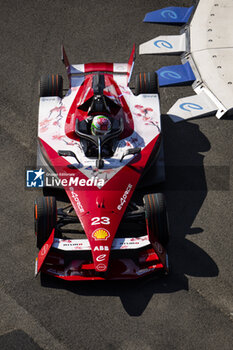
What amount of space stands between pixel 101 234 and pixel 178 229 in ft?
6.34

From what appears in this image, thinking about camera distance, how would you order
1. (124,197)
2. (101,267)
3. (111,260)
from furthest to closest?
(124,197), (111,260), (101,267)

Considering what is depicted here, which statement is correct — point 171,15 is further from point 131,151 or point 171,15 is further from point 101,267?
point 101,267

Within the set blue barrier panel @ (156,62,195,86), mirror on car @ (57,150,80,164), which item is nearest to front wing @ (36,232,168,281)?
mirror on car @ (57,150,80,164)

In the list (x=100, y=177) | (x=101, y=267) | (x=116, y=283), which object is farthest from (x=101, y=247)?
(x=100, y=177)

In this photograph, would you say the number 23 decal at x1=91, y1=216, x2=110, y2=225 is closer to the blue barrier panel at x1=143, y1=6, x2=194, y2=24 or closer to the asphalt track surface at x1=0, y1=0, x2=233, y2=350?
the asphalt track surface at x1=0, y1=0, x2=233, y2=350

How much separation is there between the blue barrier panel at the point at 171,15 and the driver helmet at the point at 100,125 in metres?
5.94

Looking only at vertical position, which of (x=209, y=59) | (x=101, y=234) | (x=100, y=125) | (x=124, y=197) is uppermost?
(x=209, y=59)

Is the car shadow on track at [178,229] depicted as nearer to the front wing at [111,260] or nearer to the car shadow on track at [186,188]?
the car shadow on track at [186,188]

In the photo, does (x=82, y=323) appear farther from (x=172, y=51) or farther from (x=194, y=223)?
(x=172, y=51)

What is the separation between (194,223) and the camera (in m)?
12.2

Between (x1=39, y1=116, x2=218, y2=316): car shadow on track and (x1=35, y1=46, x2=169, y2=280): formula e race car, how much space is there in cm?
33

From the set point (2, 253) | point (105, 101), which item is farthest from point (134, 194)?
point (2, 253)

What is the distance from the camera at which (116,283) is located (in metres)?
11.0
